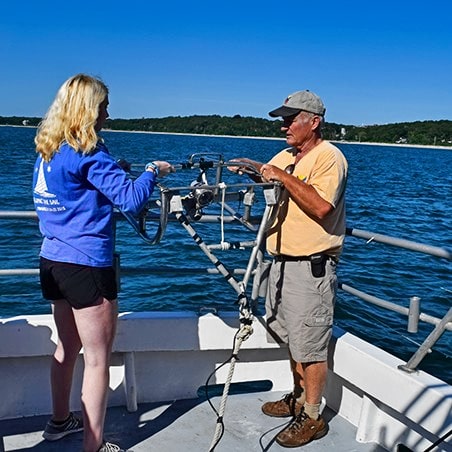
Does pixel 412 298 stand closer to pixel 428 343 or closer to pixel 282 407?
pixel 428 343

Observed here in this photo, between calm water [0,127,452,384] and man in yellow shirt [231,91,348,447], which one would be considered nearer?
man in yellow shirt [231,91,348,447]

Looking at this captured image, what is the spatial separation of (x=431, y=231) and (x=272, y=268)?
12188mm

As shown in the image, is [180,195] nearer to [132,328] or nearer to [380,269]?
[132,328]

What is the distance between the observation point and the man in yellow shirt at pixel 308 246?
2812mm

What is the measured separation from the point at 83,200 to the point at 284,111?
3.73 feet

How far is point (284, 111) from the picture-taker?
2.97 m

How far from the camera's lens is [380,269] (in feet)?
32.7

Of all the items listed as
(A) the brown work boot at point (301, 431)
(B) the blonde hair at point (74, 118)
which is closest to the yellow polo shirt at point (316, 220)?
(A) the brown work boot at point (301, 431)

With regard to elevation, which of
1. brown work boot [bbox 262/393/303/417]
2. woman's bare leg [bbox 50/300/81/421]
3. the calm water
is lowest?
the calm water

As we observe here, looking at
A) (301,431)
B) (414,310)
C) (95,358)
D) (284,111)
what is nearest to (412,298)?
(414,310)

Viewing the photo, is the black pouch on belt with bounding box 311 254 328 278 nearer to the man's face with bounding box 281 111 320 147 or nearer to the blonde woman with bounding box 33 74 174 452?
the man's face with bounding box 281 111 320 147

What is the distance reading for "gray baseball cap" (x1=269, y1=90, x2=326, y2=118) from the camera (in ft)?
9.64

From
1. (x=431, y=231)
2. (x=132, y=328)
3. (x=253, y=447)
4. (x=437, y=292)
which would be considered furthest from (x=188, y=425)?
(x=431, y=231)

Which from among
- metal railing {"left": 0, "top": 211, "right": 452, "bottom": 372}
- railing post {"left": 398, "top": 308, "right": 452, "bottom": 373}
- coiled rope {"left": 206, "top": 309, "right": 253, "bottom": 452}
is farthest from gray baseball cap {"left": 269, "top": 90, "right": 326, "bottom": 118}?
railing post {"left": 398, "top": 308, "right": 452, "bottom": 373}
